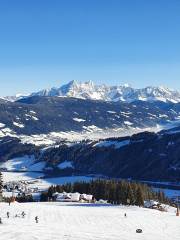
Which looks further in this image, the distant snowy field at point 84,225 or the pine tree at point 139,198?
the pine tree at point 139,198

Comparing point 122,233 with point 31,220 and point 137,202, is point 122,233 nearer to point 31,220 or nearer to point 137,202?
point 31,220

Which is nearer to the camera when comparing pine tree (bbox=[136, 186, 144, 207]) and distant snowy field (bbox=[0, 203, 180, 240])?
distant snowy field (bbox=[0, 203, 180, 240])

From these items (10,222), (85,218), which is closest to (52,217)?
(85,218)

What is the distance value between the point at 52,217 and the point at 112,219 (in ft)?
43.8

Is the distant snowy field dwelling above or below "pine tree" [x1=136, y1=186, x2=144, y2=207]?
below

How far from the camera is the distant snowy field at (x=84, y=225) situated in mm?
82562

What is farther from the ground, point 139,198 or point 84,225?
point 139,198

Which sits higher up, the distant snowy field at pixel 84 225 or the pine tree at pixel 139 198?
the pine tree at pixel 139 198

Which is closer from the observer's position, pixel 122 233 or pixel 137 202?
pixel 122 233

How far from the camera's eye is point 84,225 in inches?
4065

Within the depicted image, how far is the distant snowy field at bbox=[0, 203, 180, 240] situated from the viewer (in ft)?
271

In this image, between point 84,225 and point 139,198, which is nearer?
point 84,225

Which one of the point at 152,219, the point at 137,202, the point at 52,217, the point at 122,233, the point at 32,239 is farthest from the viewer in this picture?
the point at 137,202

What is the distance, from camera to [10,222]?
9581 centimetres
